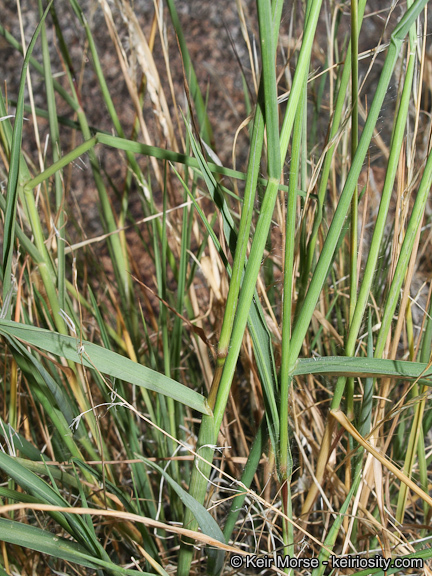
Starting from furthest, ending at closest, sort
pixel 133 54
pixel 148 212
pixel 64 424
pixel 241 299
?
pixel 148 212
pixel 133 54
pixel 64 424
pixel 241 299

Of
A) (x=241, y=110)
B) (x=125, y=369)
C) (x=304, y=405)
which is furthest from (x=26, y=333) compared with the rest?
(x=241, y=110)

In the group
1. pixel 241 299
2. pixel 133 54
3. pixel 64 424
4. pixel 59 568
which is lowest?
pixel 59 568

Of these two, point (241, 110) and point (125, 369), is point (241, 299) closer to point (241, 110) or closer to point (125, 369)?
point (125, 369)

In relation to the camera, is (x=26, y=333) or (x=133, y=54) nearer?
(x=26, y=333)

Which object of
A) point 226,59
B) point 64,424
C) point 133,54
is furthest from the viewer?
point 226,59

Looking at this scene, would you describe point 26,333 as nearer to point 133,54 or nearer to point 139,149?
point 139,149

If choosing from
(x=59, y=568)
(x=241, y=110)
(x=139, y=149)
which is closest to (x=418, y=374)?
(x=139, y=149)

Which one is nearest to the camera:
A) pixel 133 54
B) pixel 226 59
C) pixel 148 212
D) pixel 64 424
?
pixel 64 424

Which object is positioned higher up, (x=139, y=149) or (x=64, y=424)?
(x=139, y=149)

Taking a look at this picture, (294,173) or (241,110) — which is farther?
(241,110)
